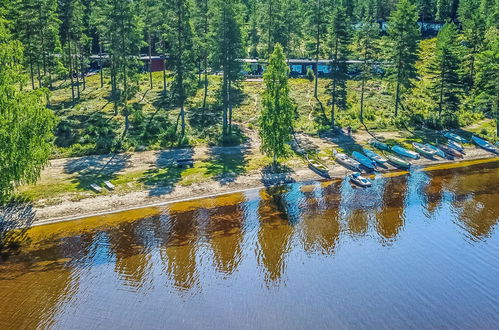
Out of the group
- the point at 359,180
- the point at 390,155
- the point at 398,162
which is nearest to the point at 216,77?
the point at 390,155

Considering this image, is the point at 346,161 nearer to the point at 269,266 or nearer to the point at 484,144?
the point at 484,144

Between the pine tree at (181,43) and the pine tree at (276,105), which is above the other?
the pine tree at (181,43)

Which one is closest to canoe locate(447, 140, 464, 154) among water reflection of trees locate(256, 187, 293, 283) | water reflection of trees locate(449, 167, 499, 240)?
water reflection of trees locate(449, 167, 499, 240)

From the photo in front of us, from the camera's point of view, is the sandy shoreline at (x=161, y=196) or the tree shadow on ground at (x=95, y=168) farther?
the tree shadow on ground at (x=95, y=168)

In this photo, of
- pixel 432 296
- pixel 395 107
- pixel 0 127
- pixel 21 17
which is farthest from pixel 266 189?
pixel 21 17

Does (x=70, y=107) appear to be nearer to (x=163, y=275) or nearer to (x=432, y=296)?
(x=163, y=275)

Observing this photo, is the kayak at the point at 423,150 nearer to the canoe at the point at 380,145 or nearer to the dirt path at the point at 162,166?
the dirt path at the point at 162,166

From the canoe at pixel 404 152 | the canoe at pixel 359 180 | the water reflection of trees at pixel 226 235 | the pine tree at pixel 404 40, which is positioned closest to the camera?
the water reflection of trees at pixel 226 235

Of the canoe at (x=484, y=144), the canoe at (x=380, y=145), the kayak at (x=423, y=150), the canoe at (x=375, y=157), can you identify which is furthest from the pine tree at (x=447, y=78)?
the canoe at (x=375, y=157)
